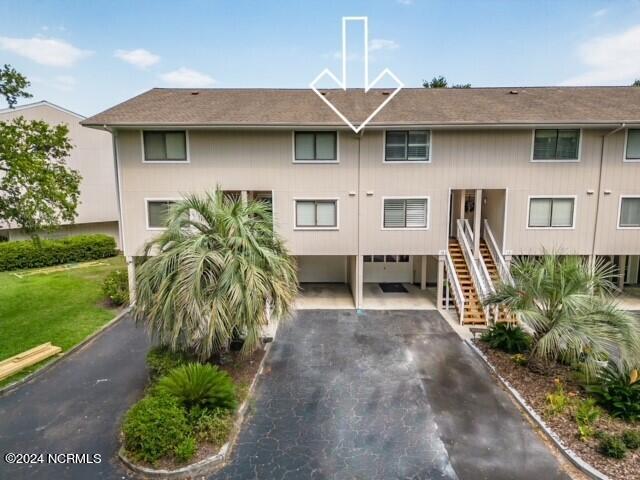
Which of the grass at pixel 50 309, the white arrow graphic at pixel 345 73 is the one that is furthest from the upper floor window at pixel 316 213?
the grass at pixel 50 309

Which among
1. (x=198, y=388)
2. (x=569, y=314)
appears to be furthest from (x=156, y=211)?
(x=569, y=314)

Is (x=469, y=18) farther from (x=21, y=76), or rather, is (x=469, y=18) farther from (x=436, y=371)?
(x=21, y=76)

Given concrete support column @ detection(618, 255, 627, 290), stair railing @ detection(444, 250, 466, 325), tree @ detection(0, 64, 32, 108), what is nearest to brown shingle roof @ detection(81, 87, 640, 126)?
tree @ detection(0, 64, 32, 108)

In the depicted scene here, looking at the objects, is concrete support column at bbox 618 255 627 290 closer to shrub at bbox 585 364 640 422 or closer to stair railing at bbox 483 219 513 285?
stair railing at bbox 483 219 513 285

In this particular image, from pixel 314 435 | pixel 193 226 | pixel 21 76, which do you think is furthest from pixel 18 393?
pixel 21 76

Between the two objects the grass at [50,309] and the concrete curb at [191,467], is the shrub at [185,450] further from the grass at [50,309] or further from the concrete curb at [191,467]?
the grass at [50,309]

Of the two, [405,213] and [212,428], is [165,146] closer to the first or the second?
[405,213]
